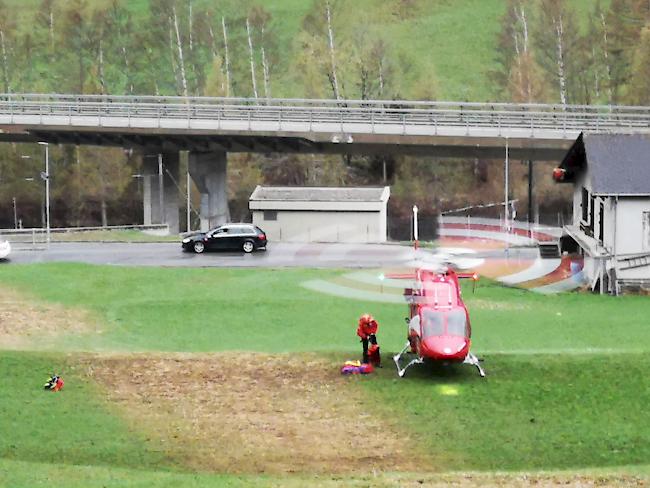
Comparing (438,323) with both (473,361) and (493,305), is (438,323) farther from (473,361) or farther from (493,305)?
(493,305)

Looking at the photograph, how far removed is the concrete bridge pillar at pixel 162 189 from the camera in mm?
81438

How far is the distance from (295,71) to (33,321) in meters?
64.9

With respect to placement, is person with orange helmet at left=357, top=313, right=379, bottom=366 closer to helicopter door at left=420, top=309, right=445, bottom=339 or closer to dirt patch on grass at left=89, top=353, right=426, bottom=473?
dirt patch on grass at left=89, top=353, right=426, bottom=473

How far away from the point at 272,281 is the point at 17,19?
8555 centimetres

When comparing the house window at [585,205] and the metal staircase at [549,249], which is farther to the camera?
the metal staircase at [549,249]

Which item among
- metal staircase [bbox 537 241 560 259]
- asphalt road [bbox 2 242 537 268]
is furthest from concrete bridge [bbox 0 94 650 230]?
metal staircase [bbox 537 241 560 259]

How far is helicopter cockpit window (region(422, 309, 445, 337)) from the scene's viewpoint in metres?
29.4

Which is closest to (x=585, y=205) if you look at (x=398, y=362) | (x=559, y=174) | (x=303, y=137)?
(x=559, y=174)

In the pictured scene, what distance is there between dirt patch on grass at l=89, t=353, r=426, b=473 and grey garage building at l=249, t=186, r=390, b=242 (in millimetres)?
36518

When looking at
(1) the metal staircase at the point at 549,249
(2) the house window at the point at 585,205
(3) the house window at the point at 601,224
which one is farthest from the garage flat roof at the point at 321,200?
(3) the house window at the point at 601,224

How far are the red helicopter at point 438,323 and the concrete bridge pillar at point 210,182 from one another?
154 ft

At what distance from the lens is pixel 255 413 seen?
2806 cm

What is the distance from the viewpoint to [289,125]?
7200 cm

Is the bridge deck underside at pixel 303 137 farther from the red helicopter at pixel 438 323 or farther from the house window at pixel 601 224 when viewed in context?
the red helicopter at pixel 438 323
